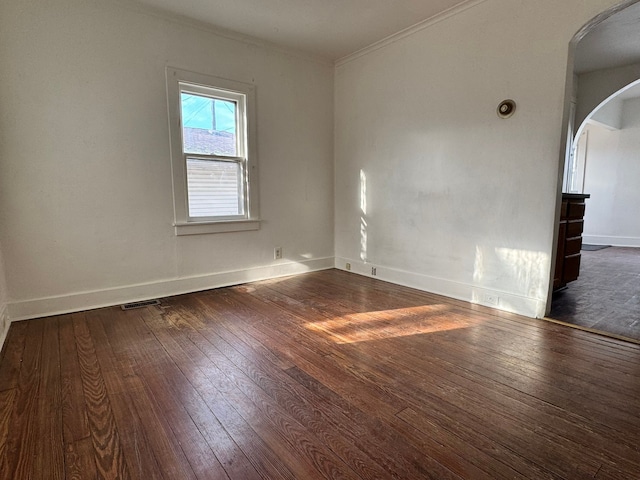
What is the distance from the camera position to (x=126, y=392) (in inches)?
71.1

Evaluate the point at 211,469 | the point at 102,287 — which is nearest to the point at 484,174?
the point at 211,469

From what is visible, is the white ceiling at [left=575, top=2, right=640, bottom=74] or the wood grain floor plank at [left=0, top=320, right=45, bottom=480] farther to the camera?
the white ceiling at [left=575, top=2, right=640, bottom=74]

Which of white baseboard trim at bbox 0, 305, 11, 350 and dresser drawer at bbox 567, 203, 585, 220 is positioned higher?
dresser drawer at bbox 567, 203, 585, 220

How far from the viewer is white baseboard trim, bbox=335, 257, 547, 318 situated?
2.92 metres

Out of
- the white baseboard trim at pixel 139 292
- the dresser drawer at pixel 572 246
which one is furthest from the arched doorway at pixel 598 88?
the white baseboard trim at pixel 139 292

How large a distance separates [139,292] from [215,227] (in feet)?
3.27

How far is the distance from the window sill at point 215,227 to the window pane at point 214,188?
112 mm

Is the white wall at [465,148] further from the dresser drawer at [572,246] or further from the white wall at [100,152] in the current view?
the white wall at [100,152]

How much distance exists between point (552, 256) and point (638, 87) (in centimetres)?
596

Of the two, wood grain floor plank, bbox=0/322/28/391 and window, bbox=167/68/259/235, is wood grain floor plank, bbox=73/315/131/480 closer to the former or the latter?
wood grain floor plank, bbox=0/322/28/391

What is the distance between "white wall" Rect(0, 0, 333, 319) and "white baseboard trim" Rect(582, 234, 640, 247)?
7541 millimetres

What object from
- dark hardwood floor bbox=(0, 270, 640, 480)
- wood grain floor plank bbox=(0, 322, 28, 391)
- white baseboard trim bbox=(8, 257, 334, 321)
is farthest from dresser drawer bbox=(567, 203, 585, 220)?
wood grain floor plank bbox=(0, 322, 28, 391)

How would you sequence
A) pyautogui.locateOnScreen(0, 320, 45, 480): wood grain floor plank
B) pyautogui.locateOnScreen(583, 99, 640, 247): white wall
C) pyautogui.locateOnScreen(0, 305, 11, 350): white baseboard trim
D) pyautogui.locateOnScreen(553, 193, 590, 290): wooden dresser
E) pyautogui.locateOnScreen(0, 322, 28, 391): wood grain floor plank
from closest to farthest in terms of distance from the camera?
pyautogui.locateOnScreen(0, 320, 45, 480): wood grain floor plank
pyautogui.locateOnScreen(0, 322, 28, 391): wood grain floor plank
pyautogui.locateOnScreen(0, 305, 11, 350): white baseboard trim
pyautogui.locateOnScreen(553, 193, 590, 290): wooden dresser
pyautogui.locateOnScreen(583, 99, 640, 247): white wall

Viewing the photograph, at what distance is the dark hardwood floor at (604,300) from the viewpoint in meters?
2.72
